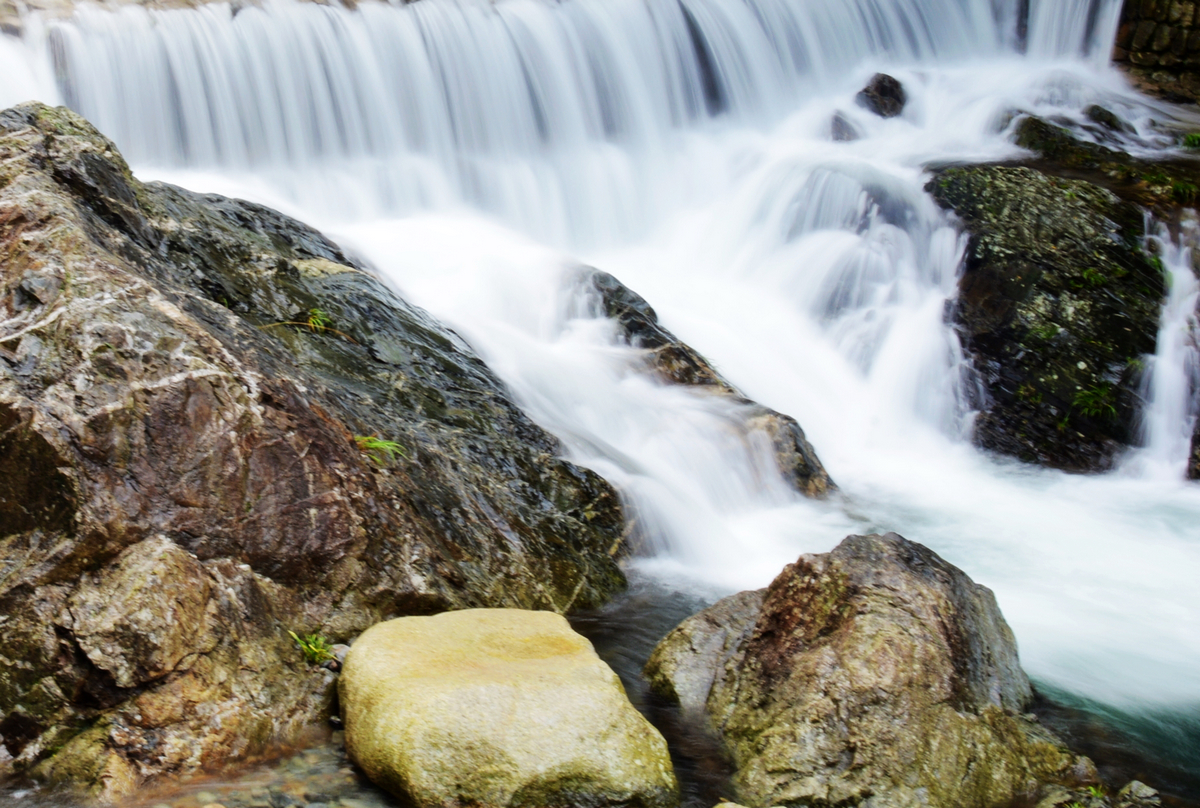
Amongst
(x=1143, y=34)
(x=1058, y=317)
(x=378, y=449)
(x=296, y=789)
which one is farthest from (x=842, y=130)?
(x=296, y=789)

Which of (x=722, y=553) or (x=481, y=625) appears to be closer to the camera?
(x=481, y=625)

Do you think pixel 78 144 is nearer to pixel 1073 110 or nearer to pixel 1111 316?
pixel 1111 316

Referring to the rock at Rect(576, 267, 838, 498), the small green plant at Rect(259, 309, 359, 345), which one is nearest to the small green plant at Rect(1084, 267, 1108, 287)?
the rock at Rect(576, 267, 838, 498)

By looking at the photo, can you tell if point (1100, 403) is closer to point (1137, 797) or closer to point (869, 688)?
point (1137, 797)

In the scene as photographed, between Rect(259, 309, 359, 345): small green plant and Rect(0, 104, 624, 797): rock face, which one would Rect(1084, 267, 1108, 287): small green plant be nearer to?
Rect(0, 104, 624, 797): rock face

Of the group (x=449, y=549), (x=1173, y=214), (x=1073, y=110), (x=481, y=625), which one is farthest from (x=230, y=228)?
(x=1073, y=110)

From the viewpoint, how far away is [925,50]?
48.0 ft

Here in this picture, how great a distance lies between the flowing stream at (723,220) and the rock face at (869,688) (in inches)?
42.1

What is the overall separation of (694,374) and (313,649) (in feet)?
15.1

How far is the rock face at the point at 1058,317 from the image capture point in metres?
8.30

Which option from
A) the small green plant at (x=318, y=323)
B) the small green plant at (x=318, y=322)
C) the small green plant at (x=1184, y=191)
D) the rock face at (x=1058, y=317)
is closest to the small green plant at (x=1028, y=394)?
the rock face at (x=1058, y=317)

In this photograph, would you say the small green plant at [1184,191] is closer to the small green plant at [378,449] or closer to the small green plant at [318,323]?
the small green plant at [318,323]

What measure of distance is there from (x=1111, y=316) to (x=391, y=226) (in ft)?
23.0

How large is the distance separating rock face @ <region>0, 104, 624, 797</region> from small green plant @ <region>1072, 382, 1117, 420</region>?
5.21m
